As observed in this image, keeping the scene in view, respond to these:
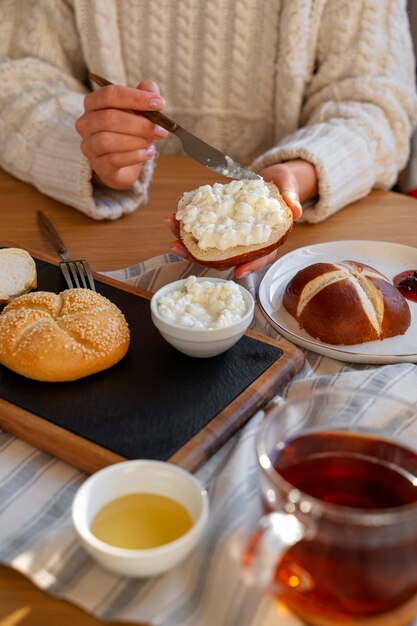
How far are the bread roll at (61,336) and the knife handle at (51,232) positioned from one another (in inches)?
12.2

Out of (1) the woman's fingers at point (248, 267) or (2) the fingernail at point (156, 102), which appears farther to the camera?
(2) the fingernail at point (156, 102)

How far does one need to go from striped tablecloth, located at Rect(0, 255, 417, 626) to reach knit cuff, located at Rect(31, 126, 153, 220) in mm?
792

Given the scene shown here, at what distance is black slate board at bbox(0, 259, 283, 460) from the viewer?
3.16ft

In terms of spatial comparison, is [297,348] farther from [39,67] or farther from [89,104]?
[39,67]

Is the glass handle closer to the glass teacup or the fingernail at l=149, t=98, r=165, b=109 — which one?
the glass teacup

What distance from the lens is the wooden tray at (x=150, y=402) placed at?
37.2 inches

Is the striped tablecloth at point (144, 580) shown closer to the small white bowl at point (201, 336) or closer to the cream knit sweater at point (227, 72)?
the small white bowl at point (201, 336)

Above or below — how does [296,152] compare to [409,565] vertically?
below

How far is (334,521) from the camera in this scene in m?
0.65

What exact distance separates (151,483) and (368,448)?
258 millimetres

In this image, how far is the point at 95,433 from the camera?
3.15 ft

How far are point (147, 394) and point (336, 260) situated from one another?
25.4 inches

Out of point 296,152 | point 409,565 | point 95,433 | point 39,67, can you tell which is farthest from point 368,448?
point 39,67

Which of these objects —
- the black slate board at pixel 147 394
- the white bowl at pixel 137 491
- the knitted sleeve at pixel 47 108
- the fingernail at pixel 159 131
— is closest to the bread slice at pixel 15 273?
the black slate board at pixel 147 394
